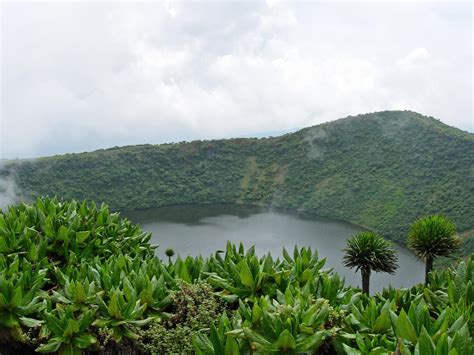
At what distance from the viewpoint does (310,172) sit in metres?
92.0

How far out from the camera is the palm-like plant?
18.2 m

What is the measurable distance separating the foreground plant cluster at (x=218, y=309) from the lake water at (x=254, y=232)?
3262 centimetres

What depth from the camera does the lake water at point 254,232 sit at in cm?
4695

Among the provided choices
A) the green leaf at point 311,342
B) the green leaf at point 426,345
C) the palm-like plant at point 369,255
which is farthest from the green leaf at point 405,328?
the palm-like plant at point 369,255

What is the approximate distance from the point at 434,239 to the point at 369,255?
281cm

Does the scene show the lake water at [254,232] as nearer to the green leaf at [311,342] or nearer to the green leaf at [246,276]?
the green leaf at [246,276]

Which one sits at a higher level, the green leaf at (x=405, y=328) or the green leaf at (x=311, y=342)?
the green leaf at (x=405, y=328)

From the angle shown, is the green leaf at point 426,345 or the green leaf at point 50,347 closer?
the green leaf at point 426,345

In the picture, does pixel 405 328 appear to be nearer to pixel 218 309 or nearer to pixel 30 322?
pixel 218 309

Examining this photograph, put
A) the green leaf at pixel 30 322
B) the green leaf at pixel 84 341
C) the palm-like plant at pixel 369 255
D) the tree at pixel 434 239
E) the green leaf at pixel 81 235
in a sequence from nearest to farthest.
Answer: the green leaf at pixel 84 341
the green leaf at pixel 30 322
the green leaf at pixel 81 235
the tree at pixel 434 239
the palm-like plant at pixel 369 255

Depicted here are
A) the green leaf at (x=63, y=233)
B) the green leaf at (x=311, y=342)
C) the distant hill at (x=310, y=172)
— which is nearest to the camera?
the green leaf at (x=311, y=342)

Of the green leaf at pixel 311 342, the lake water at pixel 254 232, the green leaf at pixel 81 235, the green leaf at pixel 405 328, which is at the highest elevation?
the green leaf at pixel 81 235

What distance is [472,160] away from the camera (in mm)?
63625

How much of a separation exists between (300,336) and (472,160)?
2697 inches
